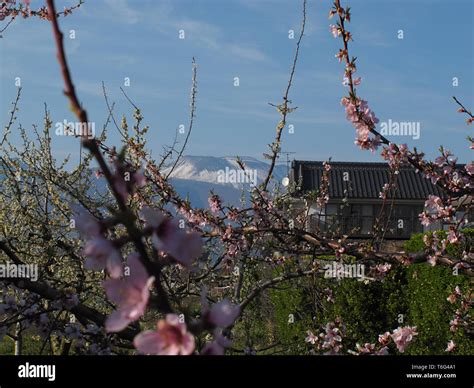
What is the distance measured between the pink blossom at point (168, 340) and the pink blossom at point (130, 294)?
0.04 metres

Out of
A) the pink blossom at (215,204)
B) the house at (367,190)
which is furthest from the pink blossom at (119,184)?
the house at (367,190)

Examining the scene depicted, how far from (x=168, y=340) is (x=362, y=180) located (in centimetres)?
3038

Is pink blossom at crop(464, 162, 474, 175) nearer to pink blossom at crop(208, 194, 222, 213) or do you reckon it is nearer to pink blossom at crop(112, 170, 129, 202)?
pink blossom at crop(208, 194, 222, 213)

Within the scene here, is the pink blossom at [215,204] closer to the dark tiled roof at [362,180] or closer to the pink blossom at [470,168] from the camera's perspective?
the pink blossom at [470,168]

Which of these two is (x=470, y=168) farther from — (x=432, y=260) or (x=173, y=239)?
(x=173, y=239)

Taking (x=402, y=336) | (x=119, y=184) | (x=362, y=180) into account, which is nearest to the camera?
(x=119, y=184)

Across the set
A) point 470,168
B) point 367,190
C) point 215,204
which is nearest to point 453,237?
point 470,168

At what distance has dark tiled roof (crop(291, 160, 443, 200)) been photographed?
96.9 ft

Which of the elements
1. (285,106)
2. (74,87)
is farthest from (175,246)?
(285,106)

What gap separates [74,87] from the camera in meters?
0.87

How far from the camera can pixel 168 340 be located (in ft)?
3.39

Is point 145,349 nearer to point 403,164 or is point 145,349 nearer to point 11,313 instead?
point 11,313

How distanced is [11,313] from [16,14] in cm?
323

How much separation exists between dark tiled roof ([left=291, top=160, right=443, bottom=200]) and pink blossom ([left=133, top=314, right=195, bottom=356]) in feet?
91.8
